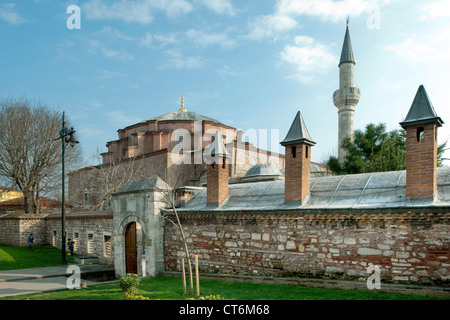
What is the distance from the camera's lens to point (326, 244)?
7.24 meters

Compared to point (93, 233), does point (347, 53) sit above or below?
above

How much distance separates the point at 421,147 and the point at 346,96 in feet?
50.6

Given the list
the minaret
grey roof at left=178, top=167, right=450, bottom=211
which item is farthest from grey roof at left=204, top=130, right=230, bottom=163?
the minaret

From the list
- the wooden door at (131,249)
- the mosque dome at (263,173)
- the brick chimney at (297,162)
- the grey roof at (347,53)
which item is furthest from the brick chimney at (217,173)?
the grey roof at (347,53)

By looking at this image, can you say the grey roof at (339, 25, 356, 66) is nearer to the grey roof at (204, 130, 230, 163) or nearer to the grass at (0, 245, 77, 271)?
the grey roof at (204, 130, 230, 163)

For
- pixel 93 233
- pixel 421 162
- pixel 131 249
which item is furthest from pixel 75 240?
pixel 421 162

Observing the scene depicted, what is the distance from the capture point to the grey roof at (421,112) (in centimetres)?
651

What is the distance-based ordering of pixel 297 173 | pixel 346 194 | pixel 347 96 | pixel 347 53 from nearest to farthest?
pixel 346 194, pixel 297 173, pixel 347 96, pixel 347 53

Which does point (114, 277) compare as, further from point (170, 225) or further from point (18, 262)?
point (18, 262)

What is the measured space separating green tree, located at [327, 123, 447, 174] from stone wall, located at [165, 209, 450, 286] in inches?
440

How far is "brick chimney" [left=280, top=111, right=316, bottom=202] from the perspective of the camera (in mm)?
8145

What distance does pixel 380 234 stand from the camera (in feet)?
21.6

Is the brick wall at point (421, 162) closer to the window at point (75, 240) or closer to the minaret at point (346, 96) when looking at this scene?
the minaret at point (346, 96)

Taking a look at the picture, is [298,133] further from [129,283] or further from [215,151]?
[129,283]
